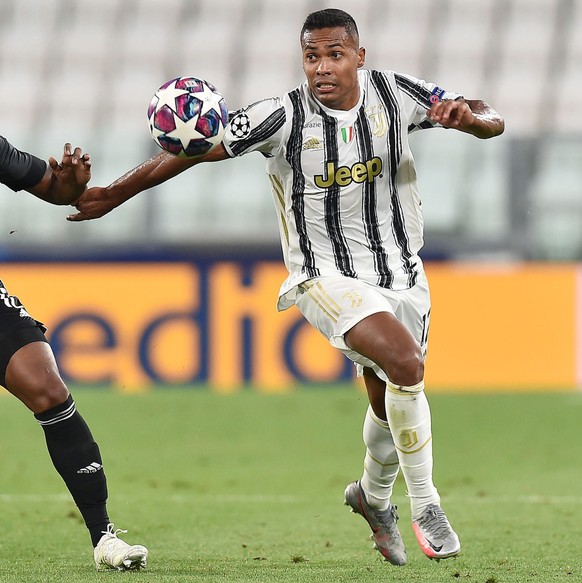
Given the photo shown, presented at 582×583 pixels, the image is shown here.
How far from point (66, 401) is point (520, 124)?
13.4 meters

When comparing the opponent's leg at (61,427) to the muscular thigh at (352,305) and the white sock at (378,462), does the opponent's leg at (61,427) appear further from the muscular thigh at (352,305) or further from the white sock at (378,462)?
the white sock at (378,462)

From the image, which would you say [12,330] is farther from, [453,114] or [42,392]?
[453,114]

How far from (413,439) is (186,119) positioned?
1.55 meters

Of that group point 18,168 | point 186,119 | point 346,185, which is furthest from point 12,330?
point 346,185

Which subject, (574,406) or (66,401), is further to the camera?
(574,406)

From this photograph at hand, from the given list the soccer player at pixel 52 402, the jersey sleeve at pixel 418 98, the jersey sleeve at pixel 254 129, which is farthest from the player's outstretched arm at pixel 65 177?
the jersey sleeve at pixel 418 98

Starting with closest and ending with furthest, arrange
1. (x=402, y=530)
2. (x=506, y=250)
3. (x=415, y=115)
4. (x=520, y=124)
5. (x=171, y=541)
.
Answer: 1. (x=415, y=115)
2. (x=171, y=541)
3. (x=402, y=530)
4. (x=506, y=250)
5. (x=520, y=124)

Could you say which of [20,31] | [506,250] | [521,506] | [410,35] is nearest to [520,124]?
[410,35]

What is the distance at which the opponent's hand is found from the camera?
5.46 meters

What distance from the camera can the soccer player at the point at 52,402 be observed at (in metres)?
4.99

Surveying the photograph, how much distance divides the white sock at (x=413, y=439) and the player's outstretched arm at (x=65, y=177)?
61.0 inches

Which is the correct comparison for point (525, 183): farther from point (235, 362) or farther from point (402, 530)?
point (402, 530)

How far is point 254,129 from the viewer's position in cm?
530

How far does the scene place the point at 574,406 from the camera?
1210 centimetres
